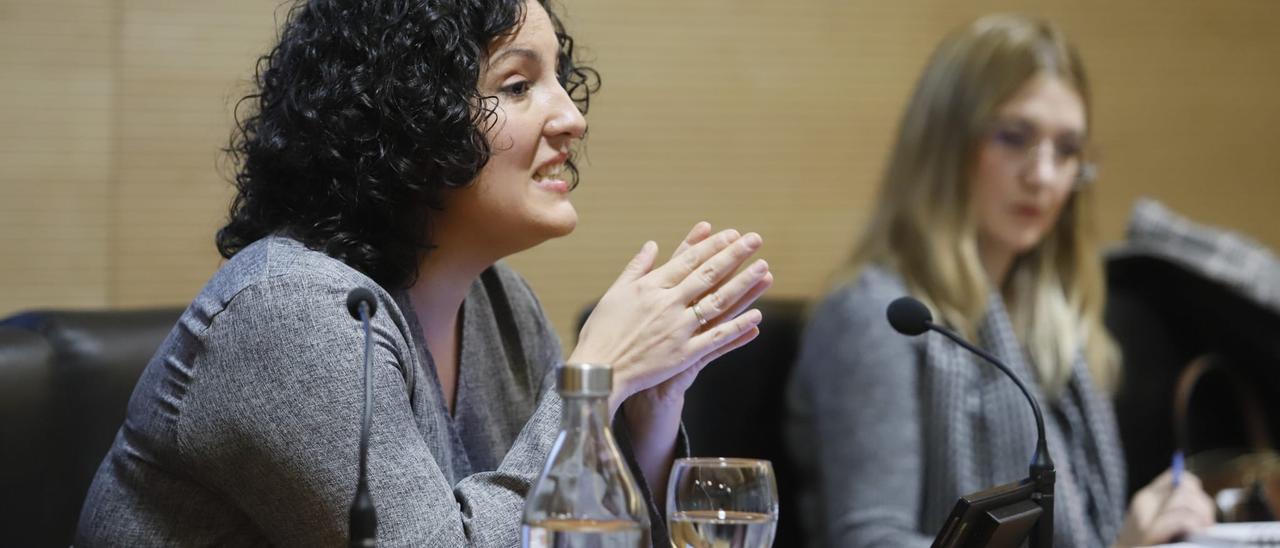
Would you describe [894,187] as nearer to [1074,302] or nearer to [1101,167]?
[1074,302]

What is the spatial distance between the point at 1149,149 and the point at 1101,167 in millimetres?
137

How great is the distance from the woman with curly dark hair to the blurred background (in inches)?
9.5

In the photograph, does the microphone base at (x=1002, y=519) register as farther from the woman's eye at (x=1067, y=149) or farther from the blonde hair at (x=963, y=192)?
the woman's eye at (x=1067, y=149)

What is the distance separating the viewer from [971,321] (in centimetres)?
209

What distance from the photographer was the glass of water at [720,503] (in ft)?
3.36

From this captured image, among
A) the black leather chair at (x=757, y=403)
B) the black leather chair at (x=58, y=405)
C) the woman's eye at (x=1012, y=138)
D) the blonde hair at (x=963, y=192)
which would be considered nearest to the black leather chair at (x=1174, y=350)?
the blonde hair at (x=963, y=192)

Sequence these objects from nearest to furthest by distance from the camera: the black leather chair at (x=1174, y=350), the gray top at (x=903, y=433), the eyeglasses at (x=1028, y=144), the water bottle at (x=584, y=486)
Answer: the water bottle at (x=584, y=486)
the gray top at (x=903, y=433)
the eyeglasses at (x=1028, y=144)
the black leather chair at (x=1174, y=350)

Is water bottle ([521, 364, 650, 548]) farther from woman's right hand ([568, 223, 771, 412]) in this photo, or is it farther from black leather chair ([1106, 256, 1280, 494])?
black leather chair ([1106, 256, 1280, 494])

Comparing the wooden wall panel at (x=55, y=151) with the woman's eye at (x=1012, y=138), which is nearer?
the wooden wall panel at (x=55, y=151)

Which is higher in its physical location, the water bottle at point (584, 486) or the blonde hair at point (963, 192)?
the blonde hair at point (963, 192)

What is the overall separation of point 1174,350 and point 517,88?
1.80m

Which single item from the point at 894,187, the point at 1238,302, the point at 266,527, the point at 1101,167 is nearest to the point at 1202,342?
the point at 1238,302

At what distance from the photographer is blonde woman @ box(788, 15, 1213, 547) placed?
6.41 ft

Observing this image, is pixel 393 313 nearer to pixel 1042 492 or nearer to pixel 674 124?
pixel 1042 492
